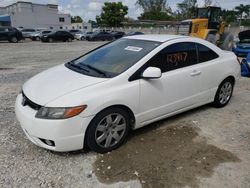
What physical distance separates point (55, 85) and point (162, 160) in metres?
1.69

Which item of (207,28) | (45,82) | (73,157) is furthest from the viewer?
(207,28)

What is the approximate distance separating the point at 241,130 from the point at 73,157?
2701mm

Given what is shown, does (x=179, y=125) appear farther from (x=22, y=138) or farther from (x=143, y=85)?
(x=22, y=138)

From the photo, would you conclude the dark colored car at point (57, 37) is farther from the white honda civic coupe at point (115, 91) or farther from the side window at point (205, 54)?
the side window at point (205, 54)

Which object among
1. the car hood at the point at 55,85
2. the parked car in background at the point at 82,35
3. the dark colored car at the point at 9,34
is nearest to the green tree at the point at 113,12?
the parked car in background at the point at 82,35

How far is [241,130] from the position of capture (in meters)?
3.89

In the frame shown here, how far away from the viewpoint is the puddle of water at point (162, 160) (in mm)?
2727

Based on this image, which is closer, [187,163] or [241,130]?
[187,163]

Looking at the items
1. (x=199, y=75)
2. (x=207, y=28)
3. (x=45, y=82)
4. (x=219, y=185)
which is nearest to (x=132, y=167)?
(x=219, y=185)

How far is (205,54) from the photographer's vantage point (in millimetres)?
4230

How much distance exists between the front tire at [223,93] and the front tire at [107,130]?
2246 millimetres

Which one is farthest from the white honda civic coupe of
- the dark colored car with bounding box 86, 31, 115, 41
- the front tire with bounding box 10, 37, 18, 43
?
the dark colored car with bounding box 86, 31, 115, 41

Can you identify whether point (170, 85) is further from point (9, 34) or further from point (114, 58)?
point (9, 34)

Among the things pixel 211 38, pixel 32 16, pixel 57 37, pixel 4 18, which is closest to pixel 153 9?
pixel 32 16
